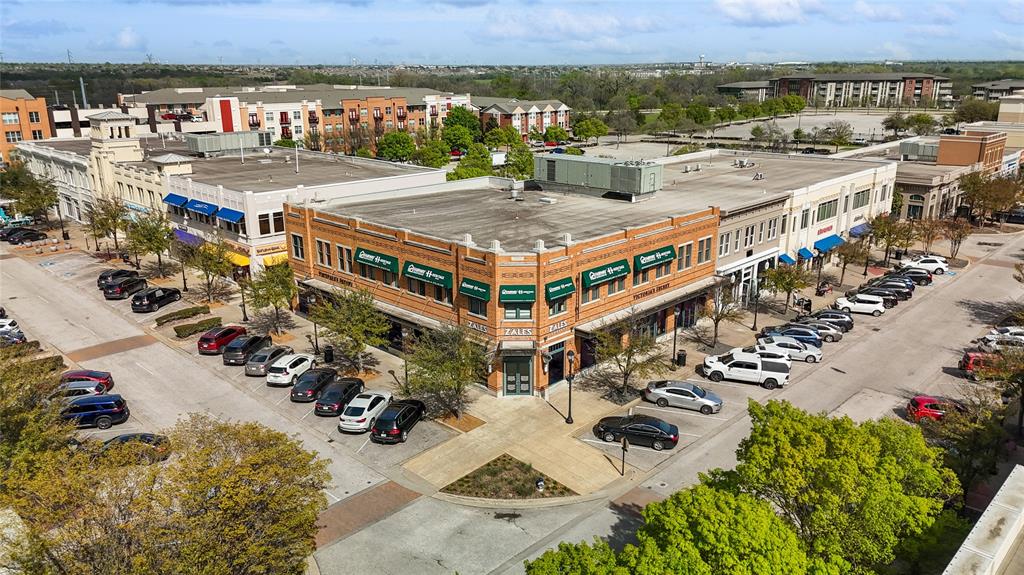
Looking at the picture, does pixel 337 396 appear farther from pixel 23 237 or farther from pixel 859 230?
pixel 23 237

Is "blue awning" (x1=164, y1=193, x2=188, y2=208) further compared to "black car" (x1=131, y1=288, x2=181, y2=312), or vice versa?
"blue awning" (x1=164, y1=193, x2=188, y2=208)

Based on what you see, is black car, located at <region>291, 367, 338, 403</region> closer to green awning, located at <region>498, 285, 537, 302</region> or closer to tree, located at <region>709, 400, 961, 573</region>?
green awning, located at <region>498, 285, 537, 302</region>

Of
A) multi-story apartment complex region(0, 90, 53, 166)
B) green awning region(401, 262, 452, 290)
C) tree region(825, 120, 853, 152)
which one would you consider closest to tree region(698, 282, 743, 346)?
green awning region(401, 262, 452, 290)

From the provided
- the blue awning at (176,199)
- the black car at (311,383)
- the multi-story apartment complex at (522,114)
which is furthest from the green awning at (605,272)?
the multi-story apartment complex at (522,114)

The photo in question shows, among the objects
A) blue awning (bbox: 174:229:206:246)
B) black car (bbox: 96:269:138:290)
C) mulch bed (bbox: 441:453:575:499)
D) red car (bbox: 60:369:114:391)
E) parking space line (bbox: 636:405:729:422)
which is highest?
blue awning (bbox: 174:229:206:246)

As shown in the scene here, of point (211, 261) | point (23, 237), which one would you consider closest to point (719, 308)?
point (211, 261)

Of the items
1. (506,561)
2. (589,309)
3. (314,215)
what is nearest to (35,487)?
(506,561)

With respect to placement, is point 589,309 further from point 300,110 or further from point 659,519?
point 300,110

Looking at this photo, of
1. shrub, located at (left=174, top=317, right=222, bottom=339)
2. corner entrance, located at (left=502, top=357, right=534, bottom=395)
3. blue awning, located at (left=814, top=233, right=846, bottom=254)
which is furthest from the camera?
blue awning, located at (left=814, top=233, right=846, bottom=254)
